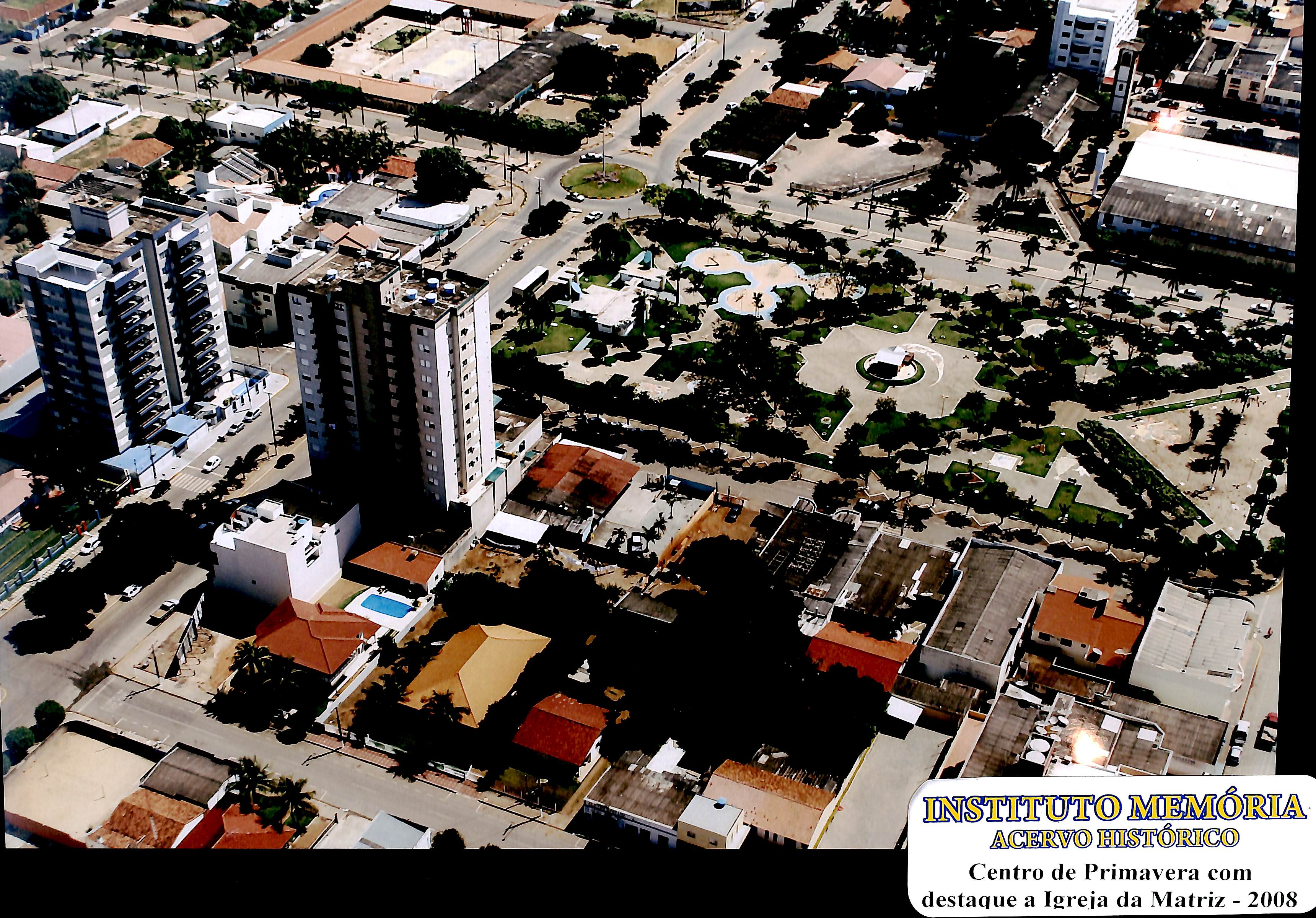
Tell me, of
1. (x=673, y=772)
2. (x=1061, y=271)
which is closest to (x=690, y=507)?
(x=673, y=772)

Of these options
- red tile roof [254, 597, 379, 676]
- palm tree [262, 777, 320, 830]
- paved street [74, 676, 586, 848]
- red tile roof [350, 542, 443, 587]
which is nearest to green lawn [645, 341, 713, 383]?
red tile roof [350, 542, 443, 587]

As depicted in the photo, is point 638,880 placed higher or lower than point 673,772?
higher

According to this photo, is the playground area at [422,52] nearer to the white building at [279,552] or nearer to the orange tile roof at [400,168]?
the orange tile roof at [400,168]

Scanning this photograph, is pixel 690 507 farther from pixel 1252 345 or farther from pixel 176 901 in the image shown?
pixel 176 901

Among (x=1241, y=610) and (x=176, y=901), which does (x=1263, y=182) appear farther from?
(x=176, y=901)

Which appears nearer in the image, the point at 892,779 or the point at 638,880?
the point at 638,880

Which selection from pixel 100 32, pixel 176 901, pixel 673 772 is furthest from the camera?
pixel 100 32

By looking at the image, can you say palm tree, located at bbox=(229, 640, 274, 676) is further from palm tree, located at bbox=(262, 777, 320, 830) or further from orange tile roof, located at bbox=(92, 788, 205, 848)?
orange tile roof, located at bbox=(92, 788, 205, 848)

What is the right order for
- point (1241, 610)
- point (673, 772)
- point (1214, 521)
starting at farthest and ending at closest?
point (1214, 521) < point (1241, 610) < point (673, 772)
